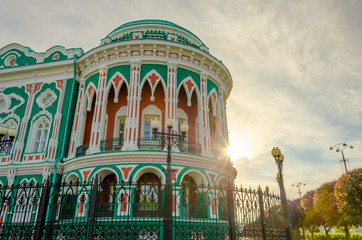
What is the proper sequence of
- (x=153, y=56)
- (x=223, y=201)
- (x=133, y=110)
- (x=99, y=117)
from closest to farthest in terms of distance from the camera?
(x=223, y=201)
(x=133, y=110)
(x=99, y=117)
(x=153, y=56)

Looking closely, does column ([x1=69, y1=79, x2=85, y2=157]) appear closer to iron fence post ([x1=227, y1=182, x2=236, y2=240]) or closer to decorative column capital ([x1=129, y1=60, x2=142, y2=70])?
decorative column capital ([x1=129, y1=60, x2=142, y2=70])

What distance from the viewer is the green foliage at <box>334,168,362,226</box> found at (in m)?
18.5

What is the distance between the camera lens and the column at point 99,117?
627 inches

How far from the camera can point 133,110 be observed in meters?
16.0

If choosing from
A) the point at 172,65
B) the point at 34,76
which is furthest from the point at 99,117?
the point at 34,76

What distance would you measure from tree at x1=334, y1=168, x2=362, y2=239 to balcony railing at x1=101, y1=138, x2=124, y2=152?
622 inches

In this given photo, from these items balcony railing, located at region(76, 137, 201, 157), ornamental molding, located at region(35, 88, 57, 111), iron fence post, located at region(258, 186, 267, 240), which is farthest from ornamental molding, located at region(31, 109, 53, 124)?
Result: iron fence post, located at region(258, 186, 267, 240)

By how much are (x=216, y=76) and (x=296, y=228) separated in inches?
448

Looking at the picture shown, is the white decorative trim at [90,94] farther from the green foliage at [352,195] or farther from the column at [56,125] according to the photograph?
the green foliage at [352,195]

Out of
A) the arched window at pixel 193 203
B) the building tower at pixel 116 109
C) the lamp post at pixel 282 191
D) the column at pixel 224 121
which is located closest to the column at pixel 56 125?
the building tower at pixel 116 109

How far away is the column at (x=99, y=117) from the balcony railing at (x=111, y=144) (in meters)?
0.37

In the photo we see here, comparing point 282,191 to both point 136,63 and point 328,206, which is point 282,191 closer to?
point 136,63

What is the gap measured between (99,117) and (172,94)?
466cm

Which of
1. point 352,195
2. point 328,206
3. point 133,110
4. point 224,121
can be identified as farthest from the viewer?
point 328,206
